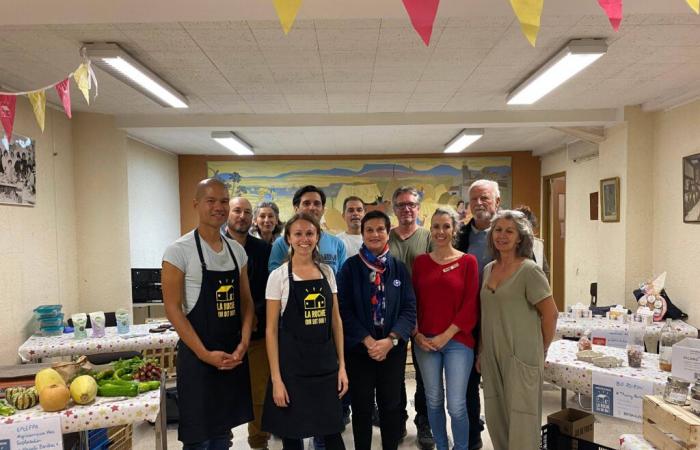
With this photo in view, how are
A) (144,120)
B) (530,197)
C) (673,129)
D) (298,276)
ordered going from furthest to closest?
(530,197)
(144,120)
(673,129)
(298,276)

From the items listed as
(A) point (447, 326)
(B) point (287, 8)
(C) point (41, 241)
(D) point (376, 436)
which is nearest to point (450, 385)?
(A) point (447, 326)

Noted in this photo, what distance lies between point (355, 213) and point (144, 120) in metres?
3.06

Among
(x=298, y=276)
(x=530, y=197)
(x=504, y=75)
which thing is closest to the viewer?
(x=298, y=276)

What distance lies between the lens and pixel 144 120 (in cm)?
478

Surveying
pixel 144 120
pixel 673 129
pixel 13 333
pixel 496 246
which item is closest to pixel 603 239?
pixel 673 129

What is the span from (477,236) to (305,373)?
1.47 m

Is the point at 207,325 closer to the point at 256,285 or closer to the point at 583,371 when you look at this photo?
the point at 256,285

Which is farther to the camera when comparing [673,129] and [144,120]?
[144,120]

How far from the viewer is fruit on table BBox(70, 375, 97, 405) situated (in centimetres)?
199

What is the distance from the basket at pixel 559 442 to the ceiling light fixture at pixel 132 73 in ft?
11.6

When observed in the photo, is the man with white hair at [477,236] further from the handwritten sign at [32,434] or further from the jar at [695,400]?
the handwritten sign at [32,434]

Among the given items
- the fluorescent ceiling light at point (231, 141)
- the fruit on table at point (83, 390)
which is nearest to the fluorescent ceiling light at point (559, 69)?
the fluorescent ceiling light at point (231, 141)

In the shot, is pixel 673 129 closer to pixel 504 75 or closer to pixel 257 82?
pixel 504 75

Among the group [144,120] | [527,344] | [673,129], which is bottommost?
[527,344]
